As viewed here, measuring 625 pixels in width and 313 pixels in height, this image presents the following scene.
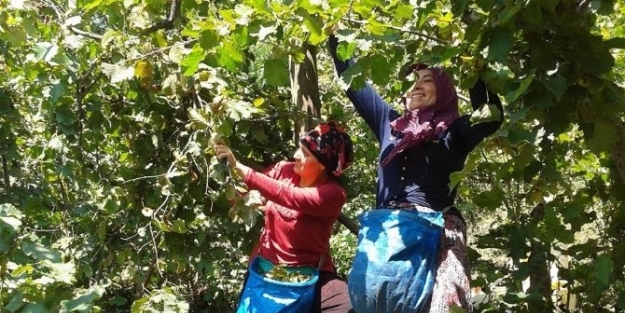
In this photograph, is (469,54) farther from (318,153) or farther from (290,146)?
(290,146)

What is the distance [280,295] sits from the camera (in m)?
2.57

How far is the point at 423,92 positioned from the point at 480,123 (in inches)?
11.0

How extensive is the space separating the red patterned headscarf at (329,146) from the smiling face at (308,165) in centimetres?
2

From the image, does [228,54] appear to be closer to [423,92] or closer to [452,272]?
[423,92]

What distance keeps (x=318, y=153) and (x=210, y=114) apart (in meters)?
0.44

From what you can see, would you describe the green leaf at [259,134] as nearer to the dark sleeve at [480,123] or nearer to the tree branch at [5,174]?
the dark sleeve at [480,123]

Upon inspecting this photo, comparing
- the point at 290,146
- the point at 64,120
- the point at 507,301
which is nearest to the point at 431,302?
the point at 507,301

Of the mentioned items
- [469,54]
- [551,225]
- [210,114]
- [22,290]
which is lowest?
[22,290]

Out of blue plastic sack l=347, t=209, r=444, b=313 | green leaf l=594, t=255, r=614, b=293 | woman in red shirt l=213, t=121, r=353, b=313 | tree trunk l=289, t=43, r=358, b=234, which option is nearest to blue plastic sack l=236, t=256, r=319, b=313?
woman in red shirt l=213, t=121, r=353, b=313

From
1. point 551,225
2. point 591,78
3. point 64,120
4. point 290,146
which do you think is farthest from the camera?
point 290,146

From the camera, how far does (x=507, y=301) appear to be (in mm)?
2543

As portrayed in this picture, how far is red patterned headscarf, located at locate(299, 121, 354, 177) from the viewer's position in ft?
8.60

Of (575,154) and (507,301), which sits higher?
(575,154)

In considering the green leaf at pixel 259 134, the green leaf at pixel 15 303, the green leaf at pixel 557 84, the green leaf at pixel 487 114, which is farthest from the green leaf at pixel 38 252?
the green leaf at pixel 557 84
